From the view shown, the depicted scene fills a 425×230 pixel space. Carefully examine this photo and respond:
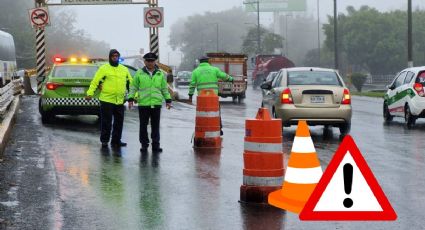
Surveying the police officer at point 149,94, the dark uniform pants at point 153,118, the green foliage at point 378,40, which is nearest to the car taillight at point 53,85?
the police officer at point 149,94

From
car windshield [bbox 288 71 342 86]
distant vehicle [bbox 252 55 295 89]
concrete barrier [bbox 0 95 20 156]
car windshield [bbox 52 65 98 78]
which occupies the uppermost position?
car windshield [bbox 52 65 98 78]

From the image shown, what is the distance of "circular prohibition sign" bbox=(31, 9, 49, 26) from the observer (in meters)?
30.4

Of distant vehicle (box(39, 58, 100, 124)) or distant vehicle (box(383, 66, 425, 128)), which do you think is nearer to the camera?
distant vehicle (box(39, 58, 100, 124))

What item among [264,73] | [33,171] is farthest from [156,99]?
[264,73]

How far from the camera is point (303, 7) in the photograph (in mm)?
176375

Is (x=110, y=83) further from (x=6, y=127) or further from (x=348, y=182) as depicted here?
(x=348, y=182)

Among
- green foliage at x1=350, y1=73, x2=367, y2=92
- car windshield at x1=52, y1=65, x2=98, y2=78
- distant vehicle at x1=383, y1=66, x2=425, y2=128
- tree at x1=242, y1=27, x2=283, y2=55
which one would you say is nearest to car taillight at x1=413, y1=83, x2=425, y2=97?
distant vehicle at x1=383, y1=66, x2=425, y2=128

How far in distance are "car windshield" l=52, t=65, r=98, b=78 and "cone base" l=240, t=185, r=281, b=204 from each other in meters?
11.4

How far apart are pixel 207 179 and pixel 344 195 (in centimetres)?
361

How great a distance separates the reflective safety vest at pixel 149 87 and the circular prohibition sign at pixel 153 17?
16.8m

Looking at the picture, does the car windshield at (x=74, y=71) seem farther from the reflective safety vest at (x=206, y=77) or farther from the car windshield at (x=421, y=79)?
the car windshield at (x=421, y=79)

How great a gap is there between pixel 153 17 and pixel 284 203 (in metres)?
22.7

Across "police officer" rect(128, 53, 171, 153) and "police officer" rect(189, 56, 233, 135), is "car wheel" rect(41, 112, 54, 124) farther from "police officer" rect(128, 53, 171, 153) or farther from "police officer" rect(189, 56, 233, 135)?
"police officer" rect(128, 53, 171, 153)

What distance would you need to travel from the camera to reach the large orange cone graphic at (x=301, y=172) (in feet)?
27.7
